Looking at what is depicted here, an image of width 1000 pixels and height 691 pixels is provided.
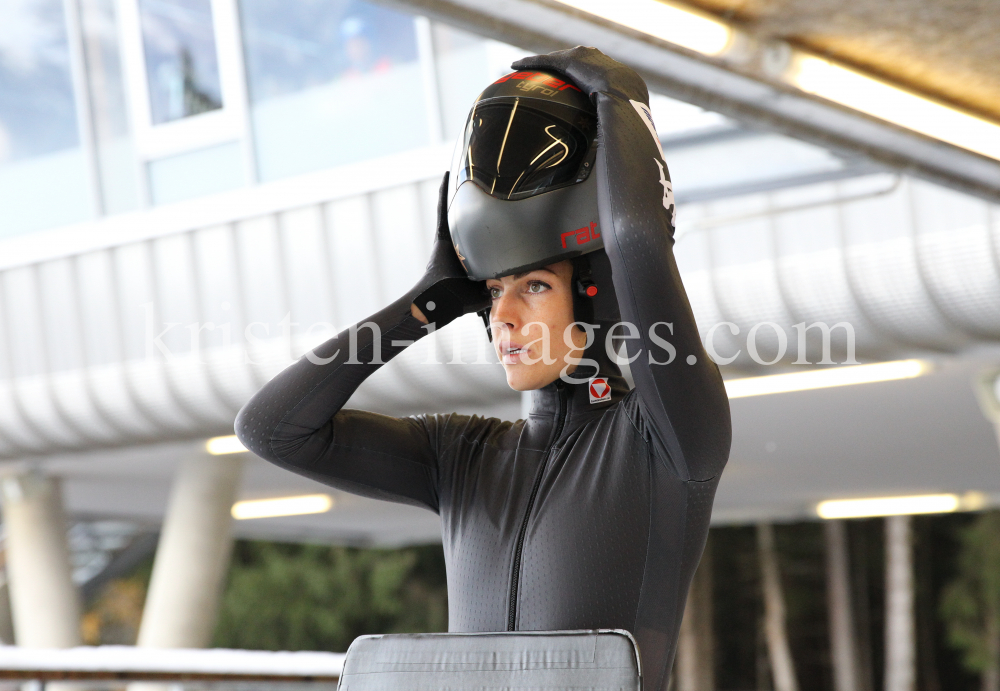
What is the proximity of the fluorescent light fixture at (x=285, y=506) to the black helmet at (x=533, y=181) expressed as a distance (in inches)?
366

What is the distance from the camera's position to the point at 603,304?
133cm

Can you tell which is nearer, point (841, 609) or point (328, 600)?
point (841, 609)

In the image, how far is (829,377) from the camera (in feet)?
18.8

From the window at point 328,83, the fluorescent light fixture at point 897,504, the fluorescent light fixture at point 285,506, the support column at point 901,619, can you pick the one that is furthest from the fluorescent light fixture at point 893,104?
the support column at point 901,619

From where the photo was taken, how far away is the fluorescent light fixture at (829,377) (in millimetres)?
5489

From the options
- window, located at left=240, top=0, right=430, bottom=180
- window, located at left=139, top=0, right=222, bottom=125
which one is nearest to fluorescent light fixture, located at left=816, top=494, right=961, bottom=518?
window, located at left=240, top=0, right=430, bottom=180

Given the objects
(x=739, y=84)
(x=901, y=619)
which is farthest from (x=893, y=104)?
(x=901, y=619)

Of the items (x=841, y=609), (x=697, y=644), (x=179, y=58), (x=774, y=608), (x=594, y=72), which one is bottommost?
(x=697, y=644)

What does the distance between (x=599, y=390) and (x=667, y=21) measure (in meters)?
0.68

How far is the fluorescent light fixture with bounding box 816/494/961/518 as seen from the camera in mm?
10920

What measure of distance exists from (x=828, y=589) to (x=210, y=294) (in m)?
11.1

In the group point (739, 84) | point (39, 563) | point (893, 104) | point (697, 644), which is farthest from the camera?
point (697, 644)

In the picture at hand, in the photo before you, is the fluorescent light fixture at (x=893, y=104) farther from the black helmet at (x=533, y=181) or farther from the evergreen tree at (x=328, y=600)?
the evergreen tree at (x=328, y=600)

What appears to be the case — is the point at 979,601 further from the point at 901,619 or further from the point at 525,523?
the point at 525,523
